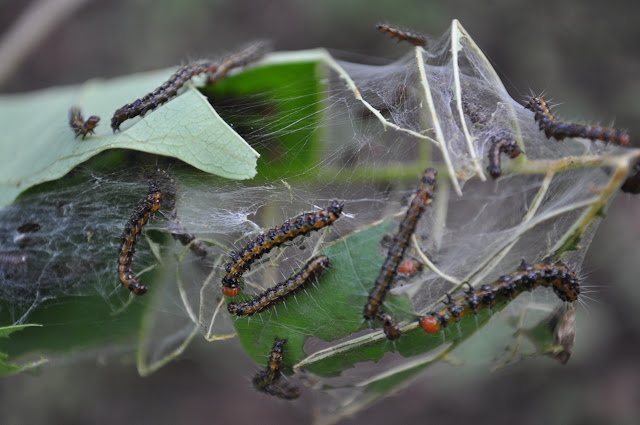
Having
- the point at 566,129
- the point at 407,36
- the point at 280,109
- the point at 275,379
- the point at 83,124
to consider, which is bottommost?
the point at 275,379

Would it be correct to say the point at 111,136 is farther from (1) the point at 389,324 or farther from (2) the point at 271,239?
(1) the point at 389,324

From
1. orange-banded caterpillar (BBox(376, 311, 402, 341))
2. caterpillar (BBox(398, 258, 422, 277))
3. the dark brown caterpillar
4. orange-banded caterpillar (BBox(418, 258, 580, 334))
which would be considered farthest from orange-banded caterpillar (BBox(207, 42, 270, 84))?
orange-banded caterpillar (BBox(418, 258, 580, 334))

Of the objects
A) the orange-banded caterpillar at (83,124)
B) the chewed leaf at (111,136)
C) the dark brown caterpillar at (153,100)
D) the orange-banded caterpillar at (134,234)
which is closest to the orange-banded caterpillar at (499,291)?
the chewed leaf at (111,136)

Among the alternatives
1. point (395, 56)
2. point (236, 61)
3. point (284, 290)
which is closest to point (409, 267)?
point (284, 290)

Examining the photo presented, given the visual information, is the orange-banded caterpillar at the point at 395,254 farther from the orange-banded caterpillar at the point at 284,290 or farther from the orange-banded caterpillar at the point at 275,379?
the orange-banded caterpillar at the point at 275,379

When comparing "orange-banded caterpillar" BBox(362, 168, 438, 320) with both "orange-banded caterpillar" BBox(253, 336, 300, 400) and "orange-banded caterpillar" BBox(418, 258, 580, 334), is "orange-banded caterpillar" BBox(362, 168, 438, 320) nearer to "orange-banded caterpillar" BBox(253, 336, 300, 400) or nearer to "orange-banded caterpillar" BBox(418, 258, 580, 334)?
"orange-banded caterpillar" BBox(418, 258, 580, 334)

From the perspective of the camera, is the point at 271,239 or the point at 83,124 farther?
the point at 83,124
